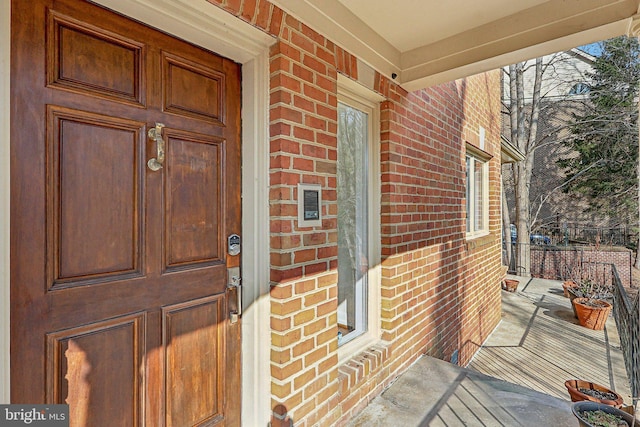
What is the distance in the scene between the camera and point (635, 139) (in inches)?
389

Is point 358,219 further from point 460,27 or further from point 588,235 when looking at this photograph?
point 588,235

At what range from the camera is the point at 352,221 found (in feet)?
7.50

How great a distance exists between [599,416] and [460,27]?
2.49m

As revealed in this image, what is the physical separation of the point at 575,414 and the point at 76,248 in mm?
2661

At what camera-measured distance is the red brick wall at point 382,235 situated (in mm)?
1544

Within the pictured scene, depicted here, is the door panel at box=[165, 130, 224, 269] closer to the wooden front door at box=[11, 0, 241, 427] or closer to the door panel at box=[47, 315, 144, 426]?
the wooden front door at box=[11, 0, 241, 427]

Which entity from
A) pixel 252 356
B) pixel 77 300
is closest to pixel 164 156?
pixel 77 300

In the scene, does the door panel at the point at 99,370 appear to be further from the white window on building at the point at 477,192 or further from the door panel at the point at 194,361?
the white window on building at the point at 477,192

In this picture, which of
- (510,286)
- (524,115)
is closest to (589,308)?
(510,286)

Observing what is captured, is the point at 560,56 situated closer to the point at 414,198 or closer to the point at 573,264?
the point at 573,264

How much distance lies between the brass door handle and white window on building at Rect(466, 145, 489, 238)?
3827mm

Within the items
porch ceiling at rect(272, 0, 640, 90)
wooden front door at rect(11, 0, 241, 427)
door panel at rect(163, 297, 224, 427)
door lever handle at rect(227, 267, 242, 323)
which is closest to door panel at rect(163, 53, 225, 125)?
wooden front door at rect(11, 0, 241, 427)

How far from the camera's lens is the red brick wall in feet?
5.07

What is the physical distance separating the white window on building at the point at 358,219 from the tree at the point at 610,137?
1047 cm
